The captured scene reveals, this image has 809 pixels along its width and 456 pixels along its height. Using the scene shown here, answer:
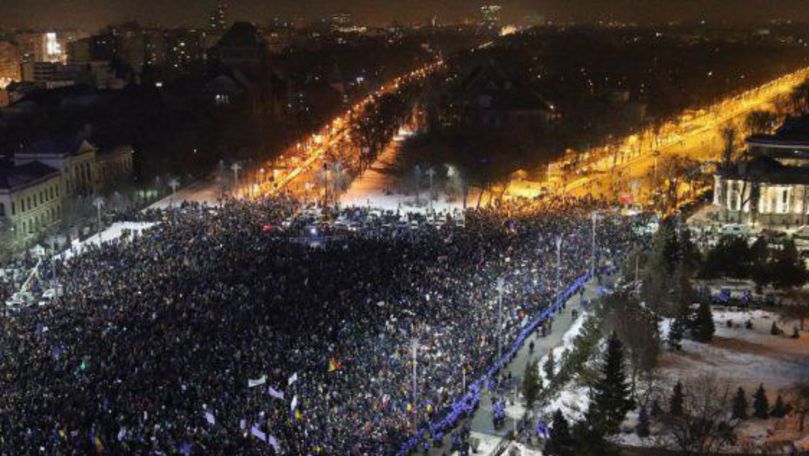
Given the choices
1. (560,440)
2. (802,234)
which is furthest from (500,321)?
(802,234)

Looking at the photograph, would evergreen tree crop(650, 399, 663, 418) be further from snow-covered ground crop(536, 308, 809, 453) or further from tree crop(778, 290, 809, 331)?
tree crop(778, 290, 809, 331)

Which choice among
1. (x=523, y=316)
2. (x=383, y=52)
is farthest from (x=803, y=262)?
(x=383, y=52)

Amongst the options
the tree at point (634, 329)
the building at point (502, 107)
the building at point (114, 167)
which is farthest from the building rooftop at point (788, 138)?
the building at point (114, 167)

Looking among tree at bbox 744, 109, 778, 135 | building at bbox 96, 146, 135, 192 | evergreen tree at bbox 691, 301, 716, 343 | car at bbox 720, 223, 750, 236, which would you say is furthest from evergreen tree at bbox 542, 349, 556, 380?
tree at bbox 744, 109, 778, 135

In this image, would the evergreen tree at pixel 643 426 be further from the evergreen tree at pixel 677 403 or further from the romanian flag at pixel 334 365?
the romanian flag at pixel 334 365

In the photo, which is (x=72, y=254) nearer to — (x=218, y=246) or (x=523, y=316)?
(x=218, y=246)
